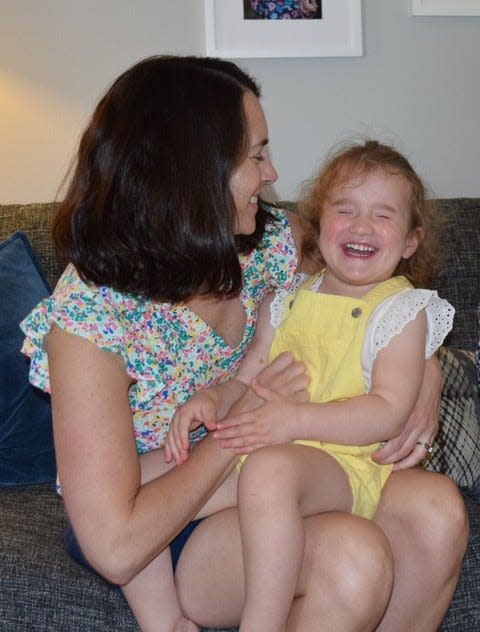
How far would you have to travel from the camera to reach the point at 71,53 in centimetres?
254

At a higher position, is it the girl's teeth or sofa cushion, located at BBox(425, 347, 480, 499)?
the girl's teeth

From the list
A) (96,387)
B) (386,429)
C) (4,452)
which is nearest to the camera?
(96,387)

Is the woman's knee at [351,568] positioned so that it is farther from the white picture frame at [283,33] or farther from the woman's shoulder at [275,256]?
the white picture frame at [283,33]

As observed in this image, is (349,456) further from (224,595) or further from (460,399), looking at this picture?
(460,399)

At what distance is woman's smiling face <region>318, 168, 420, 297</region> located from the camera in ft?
5.30

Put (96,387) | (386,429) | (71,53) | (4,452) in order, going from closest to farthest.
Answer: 1. (96,387)
2. (386,429)
3. (4,452)
4. (71,53)

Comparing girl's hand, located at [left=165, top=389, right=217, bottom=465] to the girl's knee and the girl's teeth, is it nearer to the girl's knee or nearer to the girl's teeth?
the girl's knee

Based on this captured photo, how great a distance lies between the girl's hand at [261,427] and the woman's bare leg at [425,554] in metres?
0.23

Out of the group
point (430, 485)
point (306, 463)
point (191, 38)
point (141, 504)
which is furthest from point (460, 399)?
point (191, 38)

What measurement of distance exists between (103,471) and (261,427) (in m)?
0.26

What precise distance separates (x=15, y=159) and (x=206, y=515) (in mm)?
1396

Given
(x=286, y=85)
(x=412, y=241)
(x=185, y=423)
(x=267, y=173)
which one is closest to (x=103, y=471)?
(x=185, y=423)

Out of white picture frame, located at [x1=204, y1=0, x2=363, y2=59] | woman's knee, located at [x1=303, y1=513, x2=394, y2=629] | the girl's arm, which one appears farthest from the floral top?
A: white picture frame, located at [x1=204, y1=0, x2=363, y2=59]

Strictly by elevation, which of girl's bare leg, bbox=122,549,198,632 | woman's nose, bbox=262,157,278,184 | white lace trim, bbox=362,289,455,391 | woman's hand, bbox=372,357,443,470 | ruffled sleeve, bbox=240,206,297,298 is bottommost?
girl's bare leg, bbox=122,549,198,632
